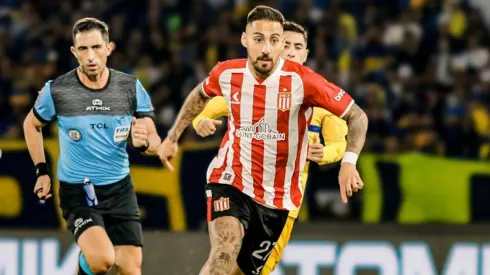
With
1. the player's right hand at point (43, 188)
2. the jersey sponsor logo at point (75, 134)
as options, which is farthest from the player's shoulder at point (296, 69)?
the player's right hand at point (43, 188)

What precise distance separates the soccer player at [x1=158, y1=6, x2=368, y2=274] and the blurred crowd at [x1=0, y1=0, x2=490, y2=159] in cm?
553

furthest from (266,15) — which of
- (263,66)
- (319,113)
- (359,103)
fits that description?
(359,103)

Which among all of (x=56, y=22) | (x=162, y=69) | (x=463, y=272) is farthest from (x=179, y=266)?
(x=56, y=22)

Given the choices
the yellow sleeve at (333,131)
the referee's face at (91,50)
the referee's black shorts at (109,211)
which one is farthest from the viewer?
the yellow sleeve at (333,131)

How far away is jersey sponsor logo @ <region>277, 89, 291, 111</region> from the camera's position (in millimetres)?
7621

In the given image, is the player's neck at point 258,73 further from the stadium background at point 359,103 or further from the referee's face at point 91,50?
the stadium background at point 359,103

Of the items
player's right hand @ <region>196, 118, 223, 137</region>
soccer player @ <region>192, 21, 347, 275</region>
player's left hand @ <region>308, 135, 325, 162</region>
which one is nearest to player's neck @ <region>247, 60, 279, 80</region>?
player's right hand @ <region>196, 118, 223, 137</region>

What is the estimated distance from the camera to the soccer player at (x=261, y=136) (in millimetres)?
7520

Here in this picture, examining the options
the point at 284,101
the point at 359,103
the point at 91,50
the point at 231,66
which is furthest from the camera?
the point at 359,103

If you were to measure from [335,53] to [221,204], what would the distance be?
796cm

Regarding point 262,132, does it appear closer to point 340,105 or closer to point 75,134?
point 340,105

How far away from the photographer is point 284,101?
25.0 feet

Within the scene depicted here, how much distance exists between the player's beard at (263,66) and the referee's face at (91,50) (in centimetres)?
122

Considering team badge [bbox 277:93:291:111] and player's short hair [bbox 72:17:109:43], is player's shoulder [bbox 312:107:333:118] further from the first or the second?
A: player's short hair [bbox 72:17:109:43]
